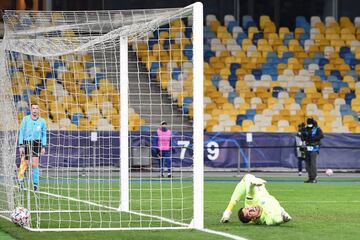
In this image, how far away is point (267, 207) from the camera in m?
16.6

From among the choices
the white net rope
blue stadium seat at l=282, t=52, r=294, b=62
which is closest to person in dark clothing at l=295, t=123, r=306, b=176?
blue stadium seat at l=282, t=52, r=294, b=62

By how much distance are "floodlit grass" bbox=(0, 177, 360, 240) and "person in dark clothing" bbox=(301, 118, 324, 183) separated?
3.53 m

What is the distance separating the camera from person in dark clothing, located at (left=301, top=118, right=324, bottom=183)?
32.8 metres

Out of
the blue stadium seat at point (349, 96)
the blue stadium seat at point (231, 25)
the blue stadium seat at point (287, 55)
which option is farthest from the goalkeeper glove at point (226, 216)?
the blue stadium seat at point (231, 25)

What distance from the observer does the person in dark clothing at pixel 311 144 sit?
3275 centimetres

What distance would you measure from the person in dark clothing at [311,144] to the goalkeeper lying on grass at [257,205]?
16142 millimetres

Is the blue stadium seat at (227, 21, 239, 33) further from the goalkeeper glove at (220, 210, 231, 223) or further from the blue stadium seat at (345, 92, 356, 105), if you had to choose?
the goalkeeper glove at (220, 210, 231, 223)

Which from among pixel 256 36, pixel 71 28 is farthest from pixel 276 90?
pixel 71 28

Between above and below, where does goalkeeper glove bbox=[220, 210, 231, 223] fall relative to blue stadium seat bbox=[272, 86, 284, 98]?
below

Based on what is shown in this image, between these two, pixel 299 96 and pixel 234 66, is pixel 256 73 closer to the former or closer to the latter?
pixel 234 66

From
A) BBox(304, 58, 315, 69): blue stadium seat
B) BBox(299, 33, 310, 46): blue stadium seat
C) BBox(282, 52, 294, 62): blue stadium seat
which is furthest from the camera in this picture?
BBox(299, 33, 310, 46): blue stadium seat

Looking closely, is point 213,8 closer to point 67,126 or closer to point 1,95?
point 67,126

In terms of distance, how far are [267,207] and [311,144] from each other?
16792mm

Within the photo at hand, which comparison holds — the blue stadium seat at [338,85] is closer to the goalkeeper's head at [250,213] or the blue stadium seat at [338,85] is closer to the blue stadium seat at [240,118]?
the blue stadium seat at [240,118]
